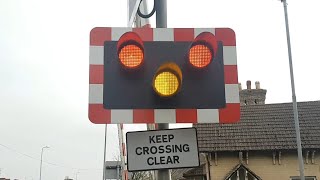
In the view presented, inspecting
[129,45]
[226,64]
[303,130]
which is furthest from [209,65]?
[303,130]

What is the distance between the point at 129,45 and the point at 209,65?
584 millimetres

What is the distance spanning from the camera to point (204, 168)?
24984 mm

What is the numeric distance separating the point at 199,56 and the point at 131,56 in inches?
18.7

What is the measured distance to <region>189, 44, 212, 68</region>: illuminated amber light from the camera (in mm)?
3148

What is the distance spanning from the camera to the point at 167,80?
3.07 metres

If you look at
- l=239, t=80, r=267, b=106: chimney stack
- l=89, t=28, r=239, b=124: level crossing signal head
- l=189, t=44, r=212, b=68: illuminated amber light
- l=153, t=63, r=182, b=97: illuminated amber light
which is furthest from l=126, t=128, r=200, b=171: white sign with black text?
l=239, t=80, r=267, b=106: chimney stack

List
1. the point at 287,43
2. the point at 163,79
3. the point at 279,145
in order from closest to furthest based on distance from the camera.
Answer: the point at 163,79, the point at 287,43, the point at 279,145

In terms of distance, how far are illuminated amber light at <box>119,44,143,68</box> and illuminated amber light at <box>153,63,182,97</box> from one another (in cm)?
19

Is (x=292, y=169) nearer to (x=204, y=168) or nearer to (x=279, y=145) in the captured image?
(x=279, y=145)

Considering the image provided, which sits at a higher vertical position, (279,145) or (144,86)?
(279,145)

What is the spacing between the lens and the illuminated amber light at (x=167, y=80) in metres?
3.03

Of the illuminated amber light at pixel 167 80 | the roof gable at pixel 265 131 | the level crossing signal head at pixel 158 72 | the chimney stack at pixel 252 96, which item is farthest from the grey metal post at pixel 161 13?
the chimney stack at pixel 252 96

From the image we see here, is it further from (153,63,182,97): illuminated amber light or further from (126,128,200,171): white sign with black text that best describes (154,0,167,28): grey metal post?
(126,128,200,171): white sign with black text

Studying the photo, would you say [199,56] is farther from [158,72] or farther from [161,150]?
[161,150]
